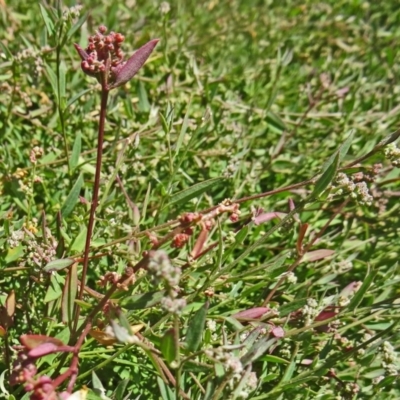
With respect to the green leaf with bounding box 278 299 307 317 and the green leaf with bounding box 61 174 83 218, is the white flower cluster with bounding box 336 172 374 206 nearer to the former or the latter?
the green leaf with bounding box 278 299 307 317

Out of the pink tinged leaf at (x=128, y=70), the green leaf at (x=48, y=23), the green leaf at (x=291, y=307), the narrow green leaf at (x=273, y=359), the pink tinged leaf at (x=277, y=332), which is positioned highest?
the green leaf at (x=48, y=23)

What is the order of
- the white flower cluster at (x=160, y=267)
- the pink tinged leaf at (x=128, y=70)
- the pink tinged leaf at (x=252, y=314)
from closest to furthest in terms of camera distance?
the white flower cluster at (x=160, y=267) < the pink tinged leaf at (x=128, y=70) < the pink tinged leaf at (x=252, y=314)

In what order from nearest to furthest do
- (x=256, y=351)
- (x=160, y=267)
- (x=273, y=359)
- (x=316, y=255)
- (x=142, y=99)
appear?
(x=160, y=267) < (x=256, y=351) < (x=273, y=359) < (x=316, y=255) < (x=142, y=99)

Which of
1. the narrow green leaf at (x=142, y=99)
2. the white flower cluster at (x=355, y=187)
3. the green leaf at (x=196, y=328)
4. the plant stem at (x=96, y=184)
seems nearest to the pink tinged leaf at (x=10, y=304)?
the plant stem at (x=96, y=184)

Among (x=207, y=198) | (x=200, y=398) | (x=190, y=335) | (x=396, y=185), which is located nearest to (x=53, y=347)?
(x=190, y=335)

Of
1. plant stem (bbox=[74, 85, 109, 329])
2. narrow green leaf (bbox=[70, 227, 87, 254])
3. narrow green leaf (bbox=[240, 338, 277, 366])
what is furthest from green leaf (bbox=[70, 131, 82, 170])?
narrow green leaf (bbox=[240, 338, 277, 366])

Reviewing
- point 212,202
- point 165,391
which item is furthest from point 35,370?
point 212,202

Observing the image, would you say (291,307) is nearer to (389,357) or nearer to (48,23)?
(389,357)

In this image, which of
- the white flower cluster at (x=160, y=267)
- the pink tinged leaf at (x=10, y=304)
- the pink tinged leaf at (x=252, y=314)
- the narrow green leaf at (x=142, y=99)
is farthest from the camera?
the narrow green leaf at (x=142, y=99)

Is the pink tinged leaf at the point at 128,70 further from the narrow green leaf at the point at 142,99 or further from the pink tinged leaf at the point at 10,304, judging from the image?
the narrow green leaf at the point at 142,99
